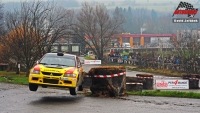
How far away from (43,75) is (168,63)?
105 ft

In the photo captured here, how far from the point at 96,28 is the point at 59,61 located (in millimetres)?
52303

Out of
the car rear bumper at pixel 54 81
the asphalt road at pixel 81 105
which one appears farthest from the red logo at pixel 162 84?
the car rear bumper at pixel 54 81

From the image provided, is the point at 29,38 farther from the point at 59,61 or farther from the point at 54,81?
the point at 54,81

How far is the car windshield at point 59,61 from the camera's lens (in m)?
16.5

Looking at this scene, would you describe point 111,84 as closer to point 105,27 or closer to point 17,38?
point 17,38

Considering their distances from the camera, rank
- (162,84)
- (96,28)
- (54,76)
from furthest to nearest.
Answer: (96,28)
(162,84)
(54,76)

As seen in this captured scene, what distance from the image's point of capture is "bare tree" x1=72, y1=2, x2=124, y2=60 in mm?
67438

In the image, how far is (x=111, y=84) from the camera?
1680cm

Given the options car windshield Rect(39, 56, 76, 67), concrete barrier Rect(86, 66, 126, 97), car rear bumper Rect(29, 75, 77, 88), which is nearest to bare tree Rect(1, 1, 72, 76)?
car windshield Rect(39, 56, 76, 67)

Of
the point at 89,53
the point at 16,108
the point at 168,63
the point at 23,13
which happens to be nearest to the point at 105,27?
the point at 89,53

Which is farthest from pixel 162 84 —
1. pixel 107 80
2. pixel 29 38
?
pixel 29 38

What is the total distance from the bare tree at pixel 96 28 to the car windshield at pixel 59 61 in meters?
49.0

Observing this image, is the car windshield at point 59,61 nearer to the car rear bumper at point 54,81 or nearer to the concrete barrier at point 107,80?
the concrete barrier at point 107,80

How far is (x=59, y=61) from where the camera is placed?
1669cm
